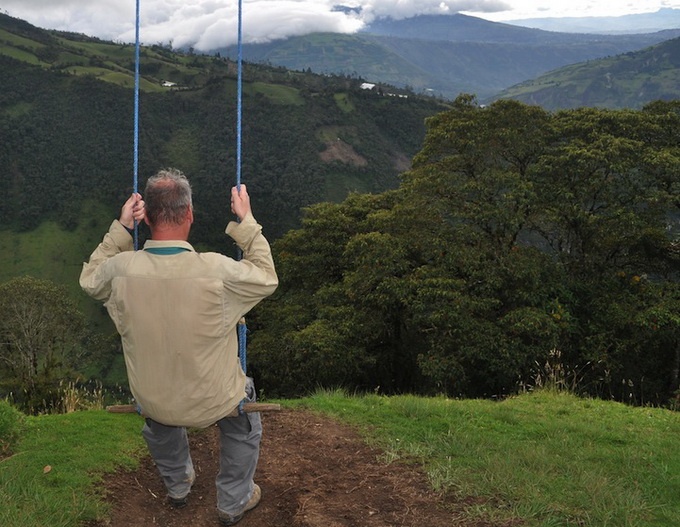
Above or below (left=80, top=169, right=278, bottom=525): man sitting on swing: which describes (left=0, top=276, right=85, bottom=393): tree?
below

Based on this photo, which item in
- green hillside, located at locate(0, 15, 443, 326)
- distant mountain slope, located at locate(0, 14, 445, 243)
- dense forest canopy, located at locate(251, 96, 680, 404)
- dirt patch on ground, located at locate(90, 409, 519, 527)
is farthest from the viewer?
distant mountain slope, located at locate(0, 14, 445, 243)

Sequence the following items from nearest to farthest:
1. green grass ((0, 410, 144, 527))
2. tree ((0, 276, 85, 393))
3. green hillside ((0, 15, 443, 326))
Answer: green grass ((0, 410, 144, 527)) < tree ((0, 276, 85, 393)) < green hillside ((0, 15, 443, 326))

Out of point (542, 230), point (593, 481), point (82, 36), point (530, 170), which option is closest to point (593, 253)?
point (542, 230)

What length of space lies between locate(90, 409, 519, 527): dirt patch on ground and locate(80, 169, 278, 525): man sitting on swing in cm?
103

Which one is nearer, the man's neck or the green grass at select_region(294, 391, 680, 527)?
the man's neck

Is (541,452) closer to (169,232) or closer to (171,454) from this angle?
(171,454)

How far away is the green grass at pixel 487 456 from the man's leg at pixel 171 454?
1.55 feet

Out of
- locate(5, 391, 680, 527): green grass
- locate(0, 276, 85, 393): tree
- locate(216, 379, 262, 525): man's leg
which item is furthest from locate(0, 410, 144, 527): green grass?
locate(0, 276, 85, 393): tree

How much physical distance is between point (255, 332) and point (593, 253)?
526 inches

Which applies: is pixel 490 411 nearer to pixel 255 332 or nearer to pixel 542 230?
pixel 542 230

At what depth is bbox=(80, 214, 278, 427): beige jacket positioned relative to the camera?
9.84 feet

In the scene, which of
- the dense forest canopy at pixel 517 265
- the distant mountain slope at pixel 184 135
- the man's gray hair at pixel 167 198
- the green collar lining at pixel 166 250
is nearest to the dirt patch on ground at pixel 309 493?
the green collar lining at pixel 166 250

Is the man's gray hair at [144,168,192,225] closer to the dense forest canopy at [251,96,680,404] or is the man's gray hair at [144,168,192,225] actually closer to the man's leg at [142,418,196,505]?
the man's leg at [142,418,196,505]

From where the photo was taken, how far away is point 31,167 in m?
106
